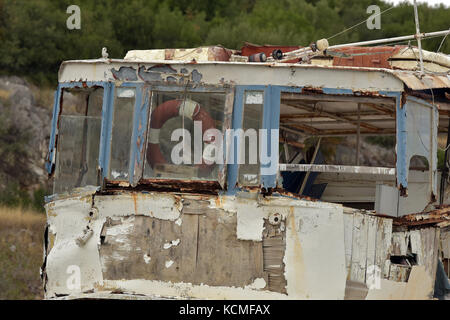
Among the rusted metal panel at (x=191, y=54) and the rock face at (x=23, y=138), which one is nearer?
the rusted metal panel at (x=191, y=54)

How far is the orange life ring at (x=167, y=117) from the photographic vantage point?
838 centimetres

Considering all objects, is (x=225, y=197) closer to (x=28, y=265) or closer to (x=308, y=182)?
(x=308, y=182)

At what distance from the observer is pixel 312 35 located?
3020 cm

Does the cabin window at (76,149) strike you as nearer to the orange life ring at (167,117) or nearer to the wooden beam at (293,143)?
the orange life ring at (167,117)

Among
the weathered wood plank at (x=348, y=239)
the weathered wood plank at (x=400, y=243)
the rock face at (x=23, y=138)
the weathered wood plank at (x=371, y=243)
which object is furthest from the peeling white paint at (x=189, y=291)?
the rock face at (x=23, y=138)

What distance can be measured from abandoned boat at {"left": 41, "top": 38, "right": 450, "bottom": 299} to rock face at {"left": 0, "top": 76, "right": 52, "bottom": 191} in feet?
51.2

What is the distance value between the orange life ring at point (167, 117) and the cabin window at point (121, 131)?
25 centimetres

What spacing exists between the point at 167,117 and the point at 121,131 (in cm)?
54

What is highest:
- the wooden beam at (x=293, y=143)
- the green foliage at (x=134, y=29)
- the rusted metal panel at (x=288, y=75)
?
the green foliage at (x=134, y=29)

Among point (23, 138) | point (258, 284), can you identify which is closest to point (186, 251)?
point (258, 284)

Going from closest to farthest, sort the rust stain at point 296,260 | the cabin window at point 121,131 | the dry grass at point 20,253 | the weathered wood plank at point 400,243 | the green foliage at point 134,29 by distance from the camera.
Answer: the rust stain at point 296,260, the cabin window at point 121,131, the weathered wood plank at point 400,243, the dry grass at point 20,253, the green foliage at point 134,29

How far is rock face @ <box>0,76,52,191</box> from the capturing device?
79.0 ft

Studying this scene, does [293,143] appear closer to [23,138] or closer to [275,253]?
[275,253]

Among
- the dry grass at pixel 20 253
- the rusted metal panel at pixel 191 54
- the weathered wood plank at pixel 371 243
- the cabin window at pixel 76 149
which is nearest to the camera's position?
the weathered wood plank at pixel 371 243
